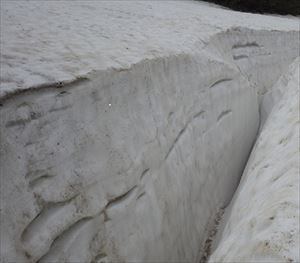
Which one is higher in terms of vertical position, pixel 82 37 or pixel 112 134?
pixel 82 37

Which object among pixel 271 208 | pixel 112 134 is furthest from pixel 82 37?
pixel 271 208

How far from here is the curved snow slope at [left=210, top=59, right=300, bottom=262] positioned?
109 centimetres

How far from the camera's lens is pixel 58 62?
157 cm

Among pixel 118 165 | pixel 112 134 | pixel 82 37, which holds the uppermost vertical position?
pixel 82 37

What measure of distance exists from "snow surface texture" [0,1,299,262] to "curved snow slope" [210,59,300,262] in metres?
0.39

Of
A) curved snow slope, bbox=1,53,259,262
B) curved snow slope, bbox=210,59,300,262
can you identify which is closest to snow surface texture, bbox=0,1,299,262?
curved snow slope, bbox=1,53,259,262

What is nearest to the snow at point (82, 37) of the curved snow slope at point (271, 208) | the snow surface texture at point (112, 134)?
the snow surface texture at point (112, 134)

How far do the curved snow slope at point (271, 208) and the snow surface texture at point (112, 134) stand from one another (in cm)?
39

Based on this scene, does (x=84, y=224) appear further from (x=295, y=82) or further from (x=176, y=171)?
(x=295, y=82)

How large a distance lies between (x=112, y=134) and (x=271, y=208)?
27.3 inches

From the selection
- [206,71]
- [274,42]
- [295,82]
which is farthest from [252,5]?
[206,71]

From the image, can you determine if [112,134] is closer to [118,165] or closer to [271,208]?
[118,165]

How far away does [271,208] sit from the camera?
126cm

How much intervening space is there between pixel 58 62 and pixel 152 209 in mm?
761
